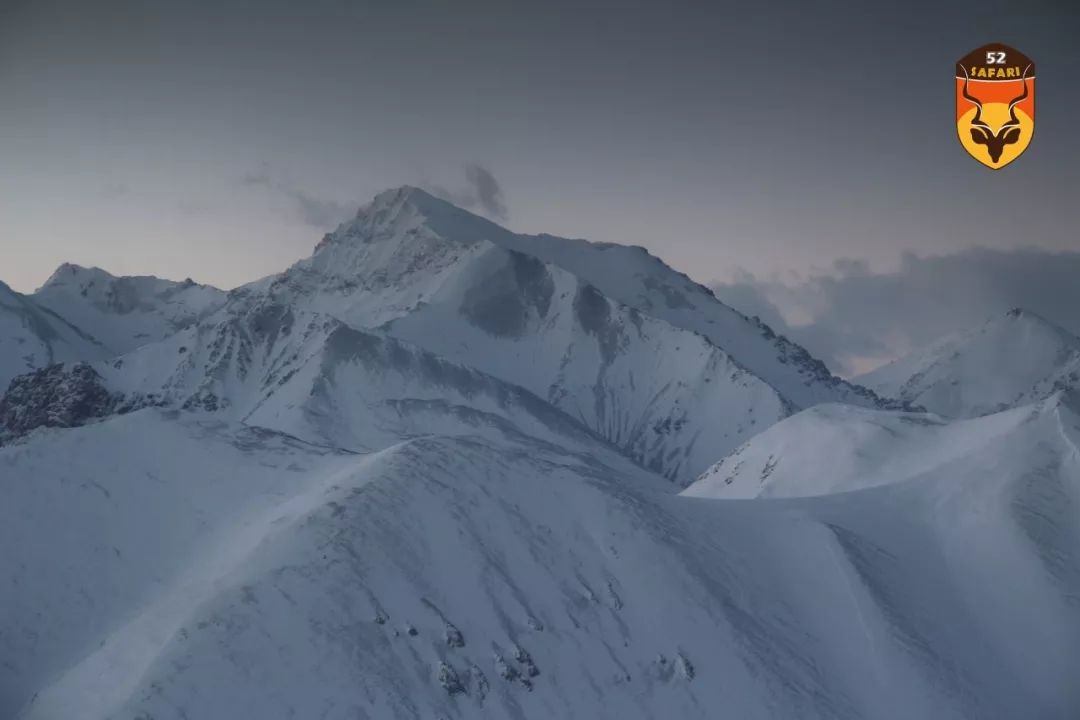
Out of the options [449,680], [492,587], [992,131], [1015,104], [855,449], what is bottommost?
[449,680]

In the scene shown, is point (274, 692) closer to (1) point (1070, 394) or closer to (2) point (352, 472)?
(2) point (352, 472)

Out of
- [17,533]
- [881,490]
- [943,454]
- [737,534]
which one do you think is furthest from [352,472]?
[943,454]

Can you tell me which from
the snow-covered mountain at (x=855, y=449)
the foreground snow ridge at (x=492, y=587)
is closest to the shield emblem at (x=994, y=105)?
the foreground snow ridge at (x=492, y=587)

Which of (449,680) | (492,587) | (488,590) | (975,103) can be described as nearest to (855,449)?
(975,103)

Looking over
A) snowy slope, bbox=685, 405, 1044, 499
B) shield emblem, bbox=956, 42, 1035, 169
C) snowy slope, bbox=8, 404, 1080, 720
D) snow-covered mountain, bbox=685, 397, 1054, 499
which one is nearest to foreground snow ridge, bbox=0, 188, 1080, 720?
snowy slope, bbox=8, 404, 1080, 720

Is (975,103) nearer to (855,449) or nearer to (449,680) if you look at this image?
(855,449)

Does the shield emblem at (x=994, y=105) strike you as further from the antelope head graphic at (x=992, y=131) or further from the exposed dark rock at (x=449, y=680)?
the exposed dark rock at (x=449, y=680)

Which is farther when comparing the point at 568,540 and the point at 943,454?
the point at 943,454
